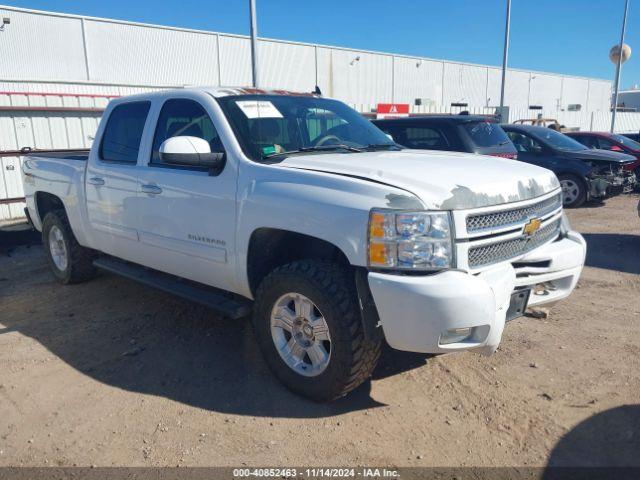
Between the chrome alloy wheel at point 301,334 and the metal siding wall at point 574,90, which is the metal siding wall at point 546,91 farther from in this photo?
the chrome alloy wheel at point 301,334

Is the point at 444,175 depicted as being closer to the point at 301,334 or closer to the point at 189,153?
the point at 301,334

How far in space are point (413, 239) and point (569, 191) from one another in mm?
9425

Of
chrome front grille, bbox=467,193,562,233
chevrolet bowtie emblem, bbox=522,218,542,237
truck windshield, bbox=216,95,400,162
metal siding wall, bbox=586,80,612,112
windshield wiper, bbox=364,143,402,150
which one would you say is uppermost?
metal siding wall, bbox=586,80,612,112

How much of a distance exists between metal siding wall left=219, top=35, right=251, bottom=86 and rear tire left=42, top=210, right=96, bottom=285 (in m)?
26.1

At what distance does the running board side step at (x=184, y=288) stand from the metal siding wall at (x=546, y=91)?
5171 cm

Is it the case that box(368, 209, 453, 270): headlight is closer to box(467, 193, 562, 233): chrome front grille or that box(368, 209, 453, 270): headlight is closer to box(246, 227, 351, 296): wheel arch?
box(467, 193, 562, 233): chrome front grille

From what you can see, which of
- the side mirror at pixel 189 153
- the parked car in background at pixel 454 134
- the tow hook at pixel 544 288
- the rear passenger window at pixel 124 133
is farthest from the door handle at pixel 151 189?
the parked car in background at pixel 454 134

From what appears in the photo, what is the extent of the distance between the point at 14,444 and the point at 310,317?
1.84 metres

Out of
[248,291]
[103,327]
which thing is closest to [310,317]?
[248,291]

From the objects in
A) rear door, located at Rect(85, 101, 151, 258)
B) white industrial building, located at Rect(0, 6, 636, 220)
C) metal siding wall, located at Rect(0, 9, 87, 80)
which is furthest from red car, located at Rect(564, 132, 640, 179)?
metal siding wall, located at Rect(0, 9, 87, 80)

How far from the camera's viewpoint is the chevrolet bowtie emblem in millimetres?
3276

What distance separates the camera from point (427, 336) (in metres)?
2.79

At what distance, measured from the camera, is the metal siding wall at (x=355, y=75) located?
3403cm

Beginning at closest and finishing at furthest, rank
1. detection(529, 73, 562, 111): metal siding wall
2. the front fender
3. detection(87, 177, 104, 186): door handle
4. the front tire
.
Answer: the front fender < the front tire < detection(87, 177, 104, 186): door handle < detection(529, 73, 562, 111): metal siding wall
